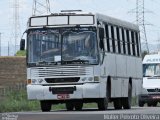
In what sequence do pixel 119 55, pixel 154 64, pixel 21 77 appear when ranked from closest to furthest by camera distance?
pixel 119 55 < pixel 154 64 < pixel 21 77

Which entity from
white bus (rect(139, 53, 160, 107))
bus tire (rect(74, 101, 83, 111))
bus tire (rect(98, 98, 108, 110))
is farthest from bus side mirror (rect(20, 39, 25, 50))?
white bus (rect(139, 53, 160, 107))

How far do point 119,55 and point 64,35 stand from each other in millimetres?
3999

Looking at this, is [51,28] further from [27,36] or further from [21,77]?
[21,77]

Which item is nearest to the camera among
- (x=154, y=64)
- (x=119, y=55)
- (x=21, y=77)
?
(x=119, y=55)

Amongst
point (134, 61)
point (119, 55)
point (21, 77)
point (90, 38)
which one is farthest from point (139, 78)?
point (21, 77)

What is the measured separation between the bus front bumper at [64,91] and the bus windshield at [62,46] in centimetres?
87

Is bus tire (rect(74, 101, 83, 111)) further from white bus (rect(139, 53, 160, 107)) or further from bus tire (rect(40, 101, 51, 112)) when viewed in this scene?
white bus (rect(139, 53, 160, 107))

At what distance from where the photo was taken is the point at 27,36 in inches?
1208

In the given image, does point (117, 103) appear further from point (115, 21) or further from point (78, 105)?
point (115, 21)

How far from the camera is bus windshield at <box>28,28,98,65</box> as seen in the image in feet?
98.6

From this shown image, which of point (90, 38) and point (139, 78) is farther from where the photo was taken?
point (139, 78)

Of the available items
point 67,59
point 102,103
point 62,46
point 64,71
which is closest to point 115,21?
point 102,103

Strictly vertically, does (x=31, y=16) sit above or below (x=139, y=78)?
above

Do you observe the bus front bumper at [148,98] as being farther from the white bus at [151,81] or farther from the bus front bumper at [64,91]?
the bus front bumper at [64,91]
